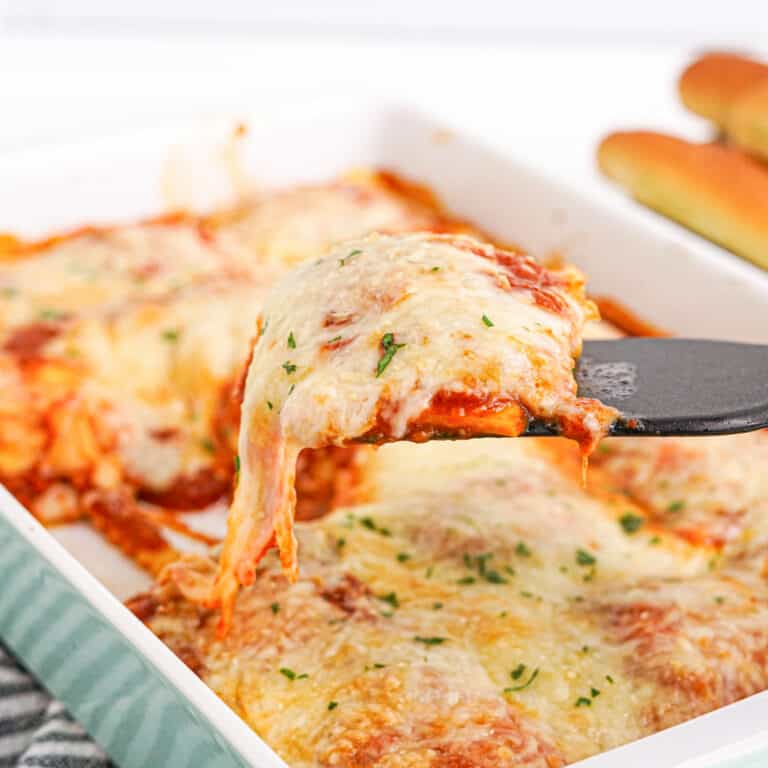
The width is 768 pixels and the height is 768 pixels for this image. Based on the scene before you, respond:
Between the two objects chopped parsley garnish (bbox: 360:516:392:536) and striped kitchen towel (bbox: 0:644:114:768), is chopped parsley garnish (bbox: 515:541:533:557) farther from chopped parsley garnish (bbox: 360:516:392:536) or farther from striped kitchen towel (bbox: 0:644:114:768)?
striped kitchen towel (bbox: 0:644:114:768)

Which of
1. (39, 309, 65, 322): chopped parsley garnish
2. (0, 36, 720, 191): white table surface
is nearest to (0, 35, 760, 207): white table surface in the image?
(0, 36, 720, 191): white table surface

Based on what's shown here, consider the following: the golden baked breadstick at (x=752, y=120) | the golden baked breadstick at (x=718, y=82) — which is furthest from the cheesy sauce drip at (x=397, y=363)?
the golden baked breadstick at (x=718, y=82)

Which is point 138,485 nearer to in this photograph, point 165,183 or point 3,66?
point 165,183

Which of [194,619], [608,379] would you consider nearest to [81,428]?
[194,619]

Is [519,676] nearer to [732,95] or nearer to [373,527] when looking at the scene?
[373,527]

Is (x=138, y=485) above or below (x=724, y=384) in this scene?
below

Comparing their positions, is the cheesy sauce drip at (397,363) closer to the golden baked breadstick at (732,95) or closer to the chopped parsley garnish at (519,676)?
the chopped parsley garnish at (519,676)
